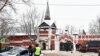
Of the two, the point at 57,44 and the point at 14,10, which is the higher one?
the point at 14,10

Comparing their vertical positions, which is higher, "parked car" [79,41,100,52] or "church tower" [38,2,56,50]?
"church tower" [38,2,56,50]

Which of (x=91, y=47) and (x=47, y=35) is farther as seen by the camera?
(x=47, y=35)

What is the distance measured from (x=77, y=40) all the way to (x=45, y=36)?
320 inches

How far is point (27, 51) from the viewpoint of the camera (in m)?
31.5

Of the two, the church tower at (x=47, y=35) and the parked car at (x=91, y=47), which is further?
the church tower at (x=47, y=35)

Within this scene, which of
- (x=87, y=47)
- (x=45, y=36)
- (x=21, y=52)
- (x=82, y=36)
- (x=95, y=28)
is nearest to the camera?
(x=21, y=52)

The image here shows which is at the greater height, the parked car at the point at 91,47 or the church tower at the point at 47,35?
the church tower at the point at 47,35

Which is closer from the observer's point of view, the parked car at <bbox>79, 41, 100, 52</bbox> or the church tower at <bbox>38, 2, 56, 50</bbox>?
the parked car at <bbox>79, 41, 100, 52</bbox>

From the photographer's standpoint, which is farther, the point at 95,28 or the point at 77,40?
the point at 95,28

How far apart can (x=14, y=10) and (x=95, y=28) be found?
8866cm

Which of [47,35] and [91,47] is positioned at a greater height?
[47,35]

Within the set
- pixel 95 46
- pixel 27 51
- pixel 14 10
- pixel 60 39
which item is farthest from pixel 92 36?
pixel 27 51

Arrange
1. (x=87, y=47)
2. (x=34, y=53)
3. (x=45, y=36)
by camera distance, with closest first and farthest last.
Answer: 1. (x=34, y=53)
2. (x=87, y=47)
3. (x=45, y=36)

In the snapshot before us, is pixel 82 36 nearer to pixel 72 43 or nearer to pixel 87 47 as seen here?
pixel 72 43
